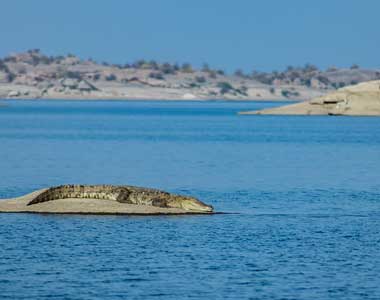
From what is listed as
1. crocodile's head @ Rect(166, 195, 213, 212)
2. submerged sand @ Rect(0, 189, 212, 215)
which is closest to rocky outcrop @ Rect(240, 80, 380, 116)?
crocodile's head @ Rect(166, 195, 213, 212)

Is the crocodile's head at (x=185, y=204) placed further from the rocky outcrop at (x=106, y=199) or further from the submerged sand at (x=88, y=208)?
the submerged sand at (x=88, y=208)

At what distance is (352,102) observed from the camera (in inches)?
5832

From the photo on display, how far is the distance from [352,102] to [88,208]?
382ft

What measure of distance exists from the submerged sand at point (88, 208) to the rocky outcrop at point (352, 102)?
112 meters

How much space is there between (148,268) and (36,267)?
7.00ft

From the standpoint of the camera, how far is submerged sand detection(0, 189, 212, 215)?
33.3m

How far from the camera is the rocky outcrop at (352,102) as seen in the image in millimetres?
144125

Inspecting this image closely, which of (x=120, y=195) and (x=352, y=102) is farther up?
(x=352, y=102)

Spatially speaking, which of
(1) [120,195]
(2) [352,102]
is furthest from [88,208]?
(2) [352,102]

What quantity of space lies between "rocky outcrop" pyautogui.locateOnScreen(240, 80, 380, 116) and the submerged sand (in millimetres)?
111559

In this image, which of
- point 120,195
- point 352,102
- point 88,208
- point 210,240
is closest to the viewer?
point 210,240

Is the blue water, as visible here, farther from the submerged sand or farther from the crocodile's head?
the crocodile's head

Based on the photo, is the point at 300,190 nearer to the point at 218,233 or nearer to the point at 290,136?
the point at 218,233

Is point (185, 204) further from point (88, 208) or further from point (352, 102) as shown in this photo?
point (352, 102)
